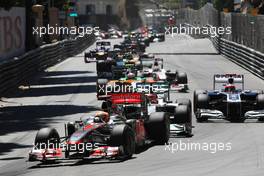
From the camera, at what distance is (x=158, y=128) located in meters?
19.2

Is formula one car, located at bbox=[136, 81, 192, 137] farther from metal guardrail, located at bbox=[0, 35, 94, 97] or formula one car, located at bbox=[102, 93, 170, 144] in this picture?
metal guardrail, located at bbox=[0, 35, 94, 97]

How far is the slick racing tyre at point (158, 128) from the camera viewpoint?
1922cm

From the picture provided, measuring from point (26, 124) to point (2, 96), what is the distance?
10.3 m

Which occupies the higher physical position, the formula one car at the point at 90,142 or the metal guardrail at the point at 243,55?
the formula one car at the point at 90,142

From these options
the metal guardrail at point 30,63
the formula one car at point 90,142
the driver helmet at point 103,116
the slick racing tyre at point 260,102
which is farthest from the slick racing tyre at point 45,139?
the metal guardrail at point 30,63

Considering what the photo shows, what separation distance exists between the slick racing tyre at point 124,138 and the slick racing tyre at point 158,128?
6.32ft

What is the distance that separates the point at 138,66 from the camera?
38.9m

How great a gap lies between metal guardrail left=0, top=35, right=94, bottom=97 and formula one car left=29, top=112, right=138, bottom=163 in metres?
18.0

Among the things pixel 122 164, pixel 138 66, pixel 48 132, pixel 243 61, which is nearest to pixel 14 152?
pixel 48 132

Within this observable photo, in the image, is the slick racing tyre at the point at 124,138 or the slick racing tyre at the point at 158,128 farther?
the slick racing tyre at the point at 158,128

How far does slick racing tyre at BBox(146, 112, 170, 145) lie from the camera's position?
19219 millimetres

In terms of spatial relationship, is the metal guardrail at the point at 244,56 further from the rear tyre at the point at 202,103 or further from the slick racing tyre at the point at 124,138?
the slick racing tyre at the point at 124,138

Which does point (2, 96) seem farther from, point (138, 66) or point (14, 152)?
point (14, 152)

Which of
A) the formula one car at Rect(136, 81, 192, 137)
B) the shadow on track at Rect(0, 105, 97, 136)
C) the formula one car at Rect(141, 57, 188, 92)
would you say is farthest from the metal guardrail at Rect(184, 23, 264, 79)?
the formula one car at Rect(136, 81, 192, 137)
